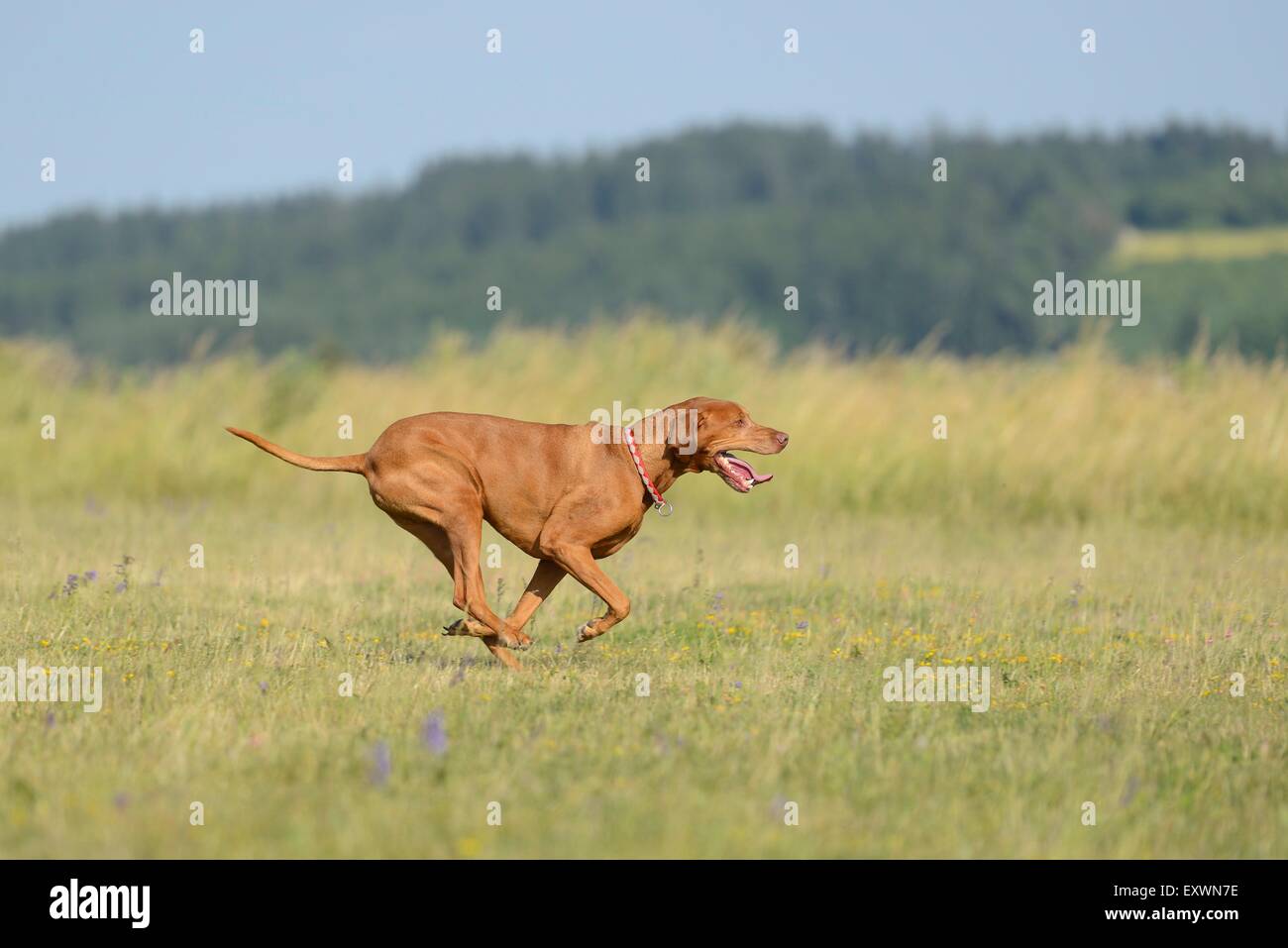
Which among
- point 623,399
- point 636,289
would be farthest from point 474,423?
point 636,289

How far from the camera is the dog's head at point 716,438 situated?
848cm

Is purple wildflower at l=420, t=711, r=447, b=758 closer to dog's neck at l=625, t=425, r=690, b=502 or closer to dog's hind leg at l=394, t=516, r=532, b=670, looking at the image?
dog's hind leg at l=394, t=516, r=532, b=670

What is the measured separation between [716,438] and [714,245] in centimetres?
7628

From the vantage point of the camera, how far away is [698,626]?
30.7ft

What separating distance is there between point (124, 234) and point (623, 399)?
3533 inches

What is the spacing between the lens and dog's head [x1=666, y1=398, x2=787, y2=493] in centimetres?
848

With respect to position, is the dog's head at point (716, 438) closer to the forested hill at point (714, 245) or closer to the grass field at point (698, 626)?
the grass field at point (698, 626)

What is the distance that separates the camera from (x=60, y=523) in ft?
49.0

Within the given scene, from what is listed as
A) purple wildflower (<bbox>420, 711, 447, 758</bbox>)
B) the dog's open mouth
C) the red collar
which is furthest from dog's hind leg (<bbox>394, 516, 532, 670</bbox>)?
purple wildflower (<bbox>420, 711, 447, 758</bbox>)

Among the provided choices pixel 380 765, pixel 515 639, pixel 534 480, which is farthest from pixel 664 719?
pixel 534 480

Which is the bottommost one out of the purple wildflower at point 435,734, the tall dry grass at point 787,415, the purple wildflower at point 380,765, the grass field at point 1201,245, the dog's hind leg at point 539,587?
the purple wildflower at point 380,765

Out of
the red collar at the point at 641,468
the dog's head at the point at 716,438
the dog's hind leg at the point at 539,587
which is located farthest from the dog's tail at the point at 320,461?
the dog's head at the point at 716,438

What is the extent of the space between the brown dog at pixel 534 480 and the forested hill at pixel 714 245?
44.9 meters
